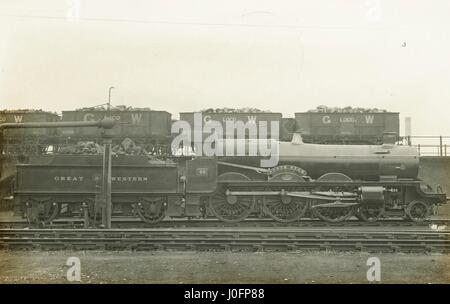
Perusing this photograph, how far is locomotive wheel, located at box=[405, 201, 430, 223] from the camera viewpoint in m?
14.4

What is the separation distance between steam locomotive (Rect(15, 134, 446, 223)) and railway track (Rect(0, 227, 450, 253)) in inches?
87.5

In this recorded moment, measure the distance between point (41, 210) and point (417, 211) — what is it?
12045 mm

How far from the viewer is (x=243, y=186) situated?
13.9 metres

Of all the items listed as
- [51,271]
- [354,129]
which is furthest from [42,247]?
[354,129]

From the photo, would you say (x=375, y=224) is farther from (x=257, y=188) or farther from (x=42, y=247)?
(x=42, y=247)

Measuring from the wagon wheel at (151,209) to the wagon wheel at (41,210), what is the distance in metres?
2.55

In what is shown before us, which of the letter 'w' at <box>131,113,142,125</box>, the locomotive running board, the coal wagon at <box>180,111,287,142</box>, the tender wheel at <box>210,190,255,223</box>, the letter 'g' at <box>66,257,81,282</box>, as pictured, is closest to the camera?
the letter 'g' at <box>66,257,81,282</box>

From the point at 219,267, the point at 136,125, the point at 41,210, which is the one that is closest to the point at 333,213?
the point at 219,267

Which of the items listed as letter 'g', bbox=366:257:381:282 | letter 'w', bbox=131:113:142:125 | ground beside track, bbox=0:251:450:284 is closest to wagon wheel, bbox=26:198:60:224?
ground beside track, bbox=0:251:450:284

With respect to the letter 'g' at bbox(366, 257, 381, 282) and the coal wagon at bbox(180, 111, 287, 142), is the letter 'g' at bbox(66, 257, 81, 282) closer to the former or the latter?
the letter 'g' at bbox(366, 257, 381, 282)

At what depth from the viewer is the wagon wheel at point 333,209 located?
45.9ft

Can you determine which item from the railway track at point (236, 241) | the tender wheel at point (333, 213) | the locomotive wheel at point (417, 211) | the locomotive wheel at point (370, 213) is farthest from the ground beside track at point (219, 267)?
the locomotive wheel at point (417, 211)

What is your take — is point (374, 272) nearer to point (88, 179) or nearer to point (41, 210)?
point (88, 179)
